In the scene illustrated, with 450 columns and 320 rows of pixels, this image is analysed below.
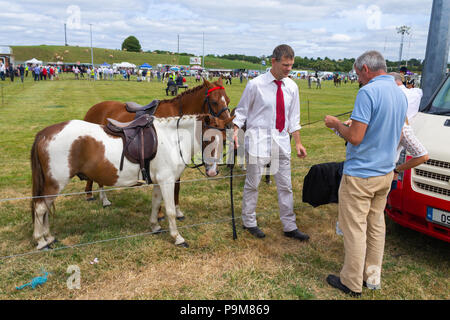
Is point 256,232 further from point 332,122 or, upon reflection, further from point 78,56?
point 78,56

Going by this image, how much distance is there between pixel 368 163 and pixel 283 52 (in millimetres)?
1729

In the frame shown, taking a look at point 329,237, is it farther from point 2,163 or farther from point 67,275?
point 2,163

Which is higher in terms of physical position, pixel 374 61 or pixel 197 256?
pixel 374 61

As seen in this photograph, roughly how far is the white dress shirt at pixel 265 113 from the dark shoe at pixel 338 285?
5.35 feet

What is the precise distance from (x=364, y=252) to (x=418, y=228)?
120 centimetres

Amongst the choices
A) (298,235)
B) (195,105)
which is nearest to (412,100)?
(298,235)

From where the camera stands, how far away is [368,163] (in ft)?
9.95

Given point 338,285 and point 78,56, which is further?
point 78,56

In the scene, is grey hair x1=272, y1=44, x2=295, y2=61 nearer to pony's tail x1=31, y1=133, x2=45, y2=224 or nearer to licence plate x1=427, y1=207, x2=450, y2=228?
licence plate x1=427, y1=207, x2=450, y2=228

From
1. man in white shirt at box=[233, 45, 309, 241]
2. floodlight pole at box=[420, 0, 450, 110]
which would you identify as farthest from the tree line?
man in white shirt at box=[233, 45, 309, 241]

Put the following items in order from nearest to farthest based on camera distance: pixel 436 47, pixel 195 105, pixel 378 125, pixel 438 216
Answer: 1. pixel 378 125
2. pixel 438 216
3. pixel 195 105
4. pixel 436 47

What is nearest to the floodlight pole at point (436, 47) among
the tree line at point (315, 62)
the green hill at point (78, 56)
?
the green hill at point (78, 56)

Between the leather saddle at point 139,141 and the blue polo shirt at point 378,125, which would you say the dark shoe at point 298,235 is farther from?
the leather saddle at point 139,141

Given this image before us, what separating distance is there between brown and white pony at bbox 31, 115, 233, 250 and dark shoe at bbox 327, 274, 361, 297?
1.90m
